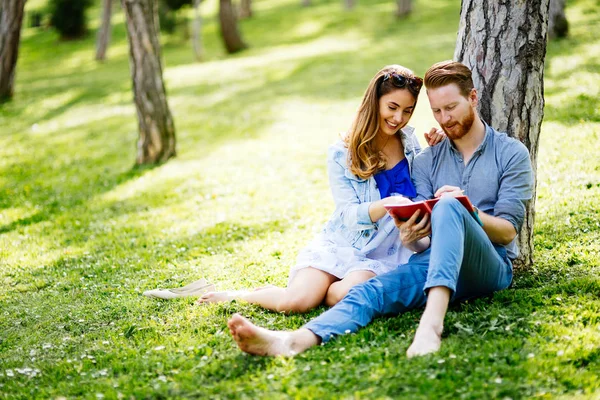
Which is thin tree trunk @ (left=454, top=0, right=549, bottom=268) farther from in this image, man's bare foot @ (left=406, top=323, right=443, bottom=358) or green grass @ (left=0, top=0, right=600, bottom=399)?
man's bare foot @ (left=406, top=323, right=443, bottom=358)

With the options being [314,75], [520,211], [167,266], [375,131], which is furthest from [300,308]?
[314,75]

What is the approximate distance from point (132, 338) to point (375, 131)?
232cm

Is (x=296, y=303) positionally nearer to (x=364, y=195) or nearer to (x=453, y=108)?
(x=364, y=195)

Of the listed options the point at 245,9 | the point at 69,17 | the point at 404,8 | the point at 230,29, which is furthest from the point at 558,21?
the point at 69,17

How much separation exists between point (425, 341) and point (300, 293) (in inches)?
48.9

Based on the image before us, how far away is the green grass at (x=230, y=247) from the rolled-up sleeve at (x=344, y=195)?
75cm

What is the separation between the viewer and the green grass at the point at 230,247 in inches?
142

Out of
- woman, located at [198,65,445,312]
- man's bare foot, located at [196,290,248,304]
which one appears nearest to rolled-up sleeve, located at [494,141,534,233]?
woman, located at [198,65,445,312]

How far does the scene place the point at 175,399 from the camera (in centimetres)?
350

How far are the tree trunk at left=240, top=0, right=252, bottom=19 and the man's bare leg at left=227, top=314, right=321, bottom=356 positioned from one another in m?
29.0

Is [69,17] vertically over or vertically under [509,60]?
over

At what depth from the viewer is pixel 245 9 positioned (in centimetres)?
3128

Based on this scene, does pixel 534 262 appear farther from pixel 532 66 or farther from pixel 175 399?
pixel 175 399

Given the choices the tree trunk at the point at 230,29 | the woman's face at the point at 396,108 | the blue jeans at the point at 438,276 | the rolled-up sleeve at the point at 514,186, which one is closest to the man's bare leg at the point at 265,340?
the blue jeans at the point at 438,276
